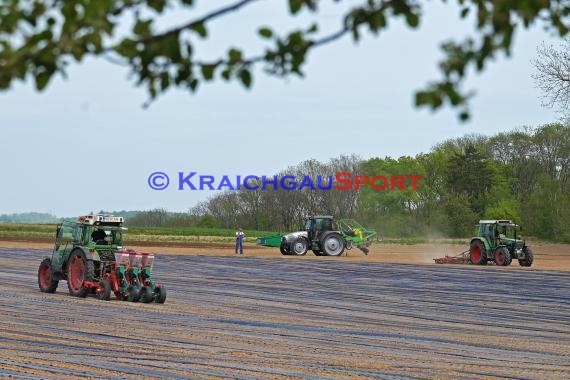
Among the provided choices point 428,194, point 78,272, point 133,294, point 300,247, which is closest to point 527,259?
point 300,247

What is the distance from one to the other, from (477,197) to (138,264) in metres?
73.9

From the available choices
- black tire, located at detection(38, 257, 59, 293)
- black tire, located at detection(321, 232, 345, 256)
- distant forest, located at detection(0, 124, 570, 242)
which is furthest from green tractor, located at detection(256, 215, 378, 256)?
distant forest, located at detection(0, 124, 570, 242)

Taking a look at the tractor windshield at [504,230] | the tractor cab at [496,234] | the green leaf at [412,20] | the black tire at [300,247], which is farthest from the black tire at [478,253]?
the green leaf at [412,20]

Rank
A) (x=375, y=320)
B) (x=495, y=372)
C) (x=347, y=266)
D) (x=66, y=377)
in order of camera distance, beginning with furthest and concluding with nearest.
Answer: (x=347, y=266) < (x=375, y=320) < (x=495, y=372) < (x=66, y=377)

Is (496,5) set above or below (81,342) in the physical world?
above

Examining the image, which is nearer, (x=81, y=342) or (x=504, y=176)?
(x=81, y=342)

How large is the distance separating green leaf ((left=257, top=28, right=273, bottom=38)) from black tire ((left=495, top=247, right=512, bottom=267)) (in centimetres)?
3421

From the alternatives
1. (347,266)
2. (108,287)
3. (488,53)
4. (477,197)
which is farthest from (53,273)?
(477,197)

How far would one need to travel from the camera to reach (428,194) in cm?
9200

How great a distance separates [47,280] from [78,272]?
1378 mm

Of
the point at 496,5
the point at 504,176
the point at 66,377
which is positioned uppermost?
the point at 504,176

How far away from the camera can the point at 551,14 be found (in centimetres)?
346

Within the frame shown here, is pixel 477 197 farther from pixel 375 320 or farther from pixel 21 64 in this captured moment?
pixel 21 64

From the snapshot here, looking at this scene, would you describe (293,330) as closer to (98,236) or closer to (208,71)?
(98,236)
